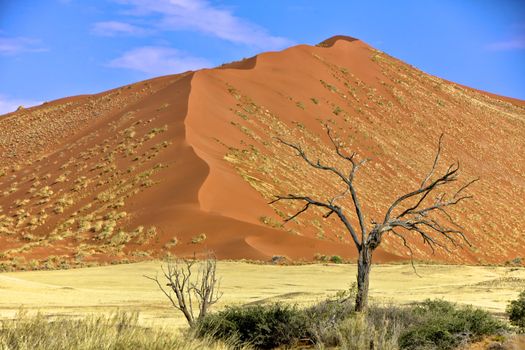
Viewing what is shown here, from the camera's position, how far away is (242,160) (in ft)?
178

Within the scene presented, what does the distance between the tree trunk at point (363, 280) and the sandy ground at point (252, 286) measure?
4.82 m

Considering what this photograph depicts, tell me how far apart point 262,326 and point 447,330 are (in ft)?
11.6

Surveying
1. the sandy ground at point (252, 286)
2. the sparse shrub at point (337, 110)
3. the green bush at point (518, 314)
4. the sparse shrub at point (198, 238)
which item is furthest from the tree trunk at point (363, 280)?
the sparse shrub at point (337, 110)

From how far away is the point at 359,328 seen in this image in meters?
12.3

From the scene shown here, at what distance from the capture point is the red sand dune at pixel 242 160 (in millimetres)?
43562

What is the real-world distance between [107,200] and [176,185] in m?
4.89

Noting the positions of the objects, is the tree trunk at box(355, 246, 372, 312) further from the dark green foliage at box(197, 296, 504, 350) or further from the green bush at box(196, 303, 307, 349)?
the green bush at box(196, 303, 307, 349)

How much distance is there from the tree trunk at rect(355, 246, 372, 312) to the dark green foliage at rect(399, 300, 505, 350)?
1070mm

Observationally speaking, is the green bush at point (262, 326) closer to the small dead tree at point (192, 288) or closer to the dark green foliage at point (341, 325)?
the dark green foliage at point (341, 325)

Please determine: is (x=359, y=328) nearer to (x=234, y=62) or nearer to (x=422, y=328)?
(x=422, y=328)

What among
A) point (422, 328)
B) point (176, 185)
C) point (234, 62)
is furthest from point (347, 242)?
point (234, 62)

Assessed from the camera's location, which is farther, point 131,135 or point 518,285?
point 131,135

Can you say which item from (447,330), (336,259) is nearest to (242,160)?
(336,259)

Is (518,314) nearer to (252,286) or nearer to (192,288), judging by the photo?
(192,288)
